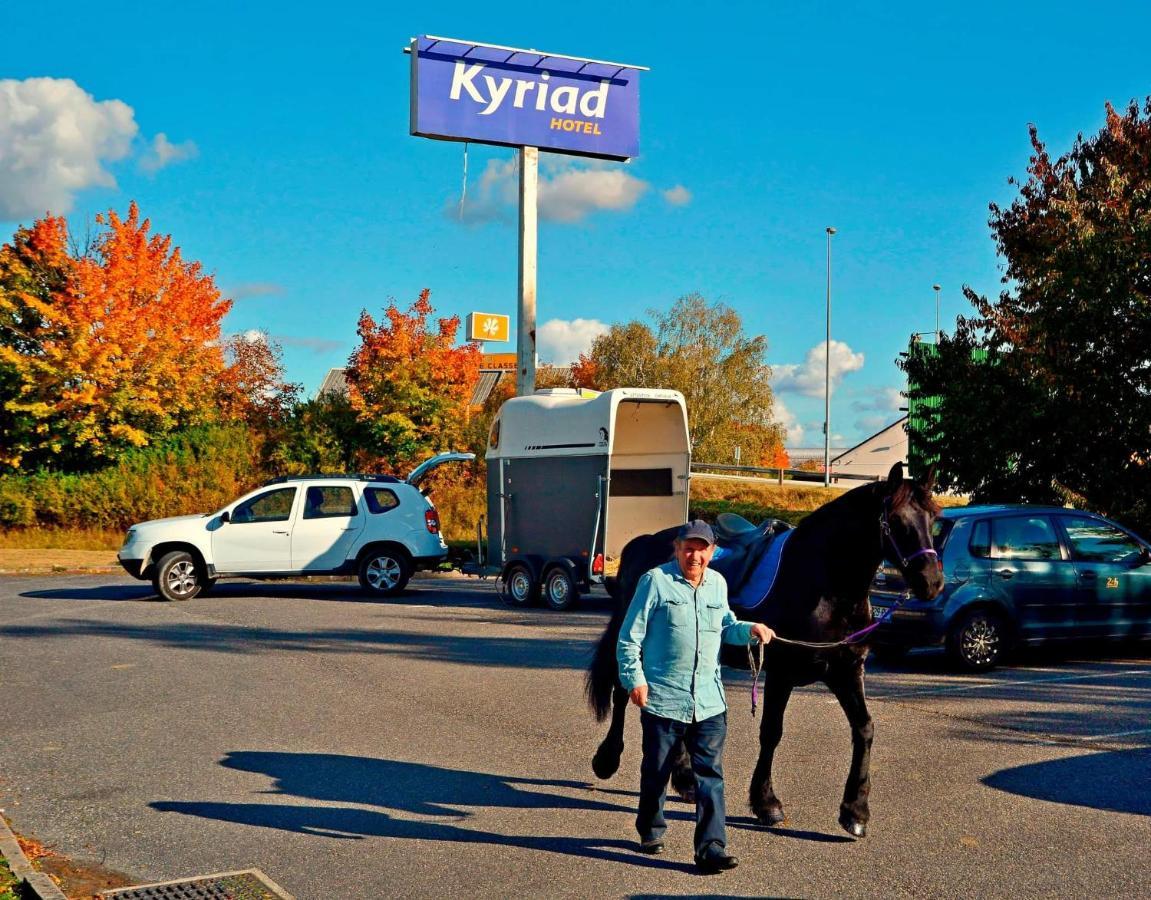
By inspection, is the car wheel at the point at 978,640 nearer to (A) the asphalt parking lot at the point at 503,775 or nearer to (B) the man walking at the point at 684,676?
(A) the asphalt parking lot at the point at 503,775

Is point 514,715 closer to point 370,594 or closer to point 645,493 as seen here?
point 645,493

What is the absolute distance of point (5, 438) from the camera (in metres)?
32.4

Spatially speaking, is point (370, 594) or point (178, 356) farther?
point (178, 356)

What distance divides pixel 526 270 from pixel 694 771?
23406 millimetres

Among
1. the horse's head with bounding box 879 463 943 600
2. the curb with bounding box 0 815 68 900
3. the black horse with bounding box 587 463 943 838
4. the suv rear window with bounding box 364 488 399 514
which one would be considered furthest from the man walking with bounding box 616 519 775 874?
the suv rear window with bounding box 364 488 399 514

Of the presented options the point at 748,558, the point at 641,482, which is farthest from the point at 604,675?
the point at 641,482

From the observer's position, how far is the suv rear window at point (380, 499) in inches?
789

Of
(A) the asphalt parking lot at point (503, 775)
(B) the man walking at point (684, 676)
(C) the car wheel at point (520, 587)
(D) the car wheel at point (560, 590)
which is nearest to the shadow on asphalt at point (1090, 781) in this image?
(A) the asphalt parking lot at point (503, 775)

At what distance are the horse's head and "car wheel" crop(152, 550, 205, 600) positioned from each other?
14894mm

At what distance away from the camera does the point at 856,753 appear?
6223mm

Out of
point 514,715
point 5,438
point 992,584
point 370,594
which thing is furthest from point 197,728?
point 5,438

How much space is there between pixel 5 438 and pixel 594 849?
3058cm

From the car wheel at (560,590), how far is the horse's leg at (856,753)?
37.2ft

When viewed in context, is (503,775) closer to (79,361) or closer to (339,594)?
(339,594)
